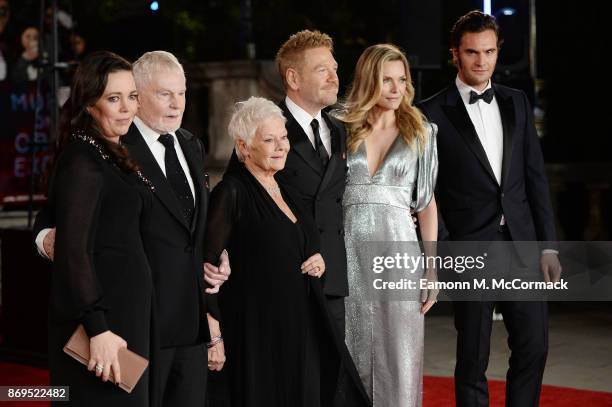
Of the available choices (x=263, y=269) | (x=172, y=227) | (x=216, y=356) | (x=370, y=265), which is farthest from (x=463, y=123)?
(x=172, y=227)

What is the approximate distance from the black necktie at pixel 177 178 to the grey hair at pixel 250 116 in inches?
18.5

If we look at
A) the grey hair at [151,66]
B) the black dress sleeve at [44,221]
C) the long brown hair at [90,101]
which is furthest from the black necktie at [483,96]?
the black dress sleeve at [44,221]

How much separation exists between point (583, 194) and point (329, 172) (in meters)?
6.92

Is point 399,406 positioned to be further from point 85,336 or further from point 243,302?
point 85,336

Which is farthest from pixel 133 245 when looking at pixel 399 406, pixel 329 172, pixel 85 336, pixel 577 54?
pixel 577 54

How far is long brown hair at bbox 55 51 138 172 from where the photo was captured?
345 cm

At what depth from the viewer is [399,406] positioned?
15.6 feet

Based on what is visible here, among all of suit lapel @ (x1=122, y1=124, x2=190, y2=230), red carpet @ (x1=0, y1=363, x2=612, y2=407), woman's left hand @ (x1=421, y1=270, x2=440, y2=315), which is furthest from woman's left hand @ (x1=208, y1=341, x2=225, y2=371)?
red carpet @ (x1=0, y1=363, x2=612, y2=407)

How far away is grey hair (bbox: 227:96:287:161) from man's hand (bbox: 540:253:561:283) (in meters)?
1.31

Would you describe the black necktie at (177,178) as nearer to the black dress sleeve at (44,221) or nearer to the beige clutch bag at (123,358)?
the black dress sleeve at (44,221)

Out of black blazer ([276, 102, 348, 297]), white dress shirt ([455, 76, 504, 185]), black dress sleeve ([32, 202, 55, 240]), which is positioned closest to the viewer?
black dress sleeve ([32, 202, 55, 240])

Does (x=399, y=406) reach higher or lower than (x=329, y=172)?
lower

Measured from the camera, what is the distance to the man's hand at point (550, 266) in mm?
4836

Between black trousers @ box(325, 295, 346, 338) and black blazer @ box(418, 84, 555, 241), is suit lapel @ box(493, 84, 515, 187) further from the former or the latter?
black trousers @ box(325, 295, 346, 338)
